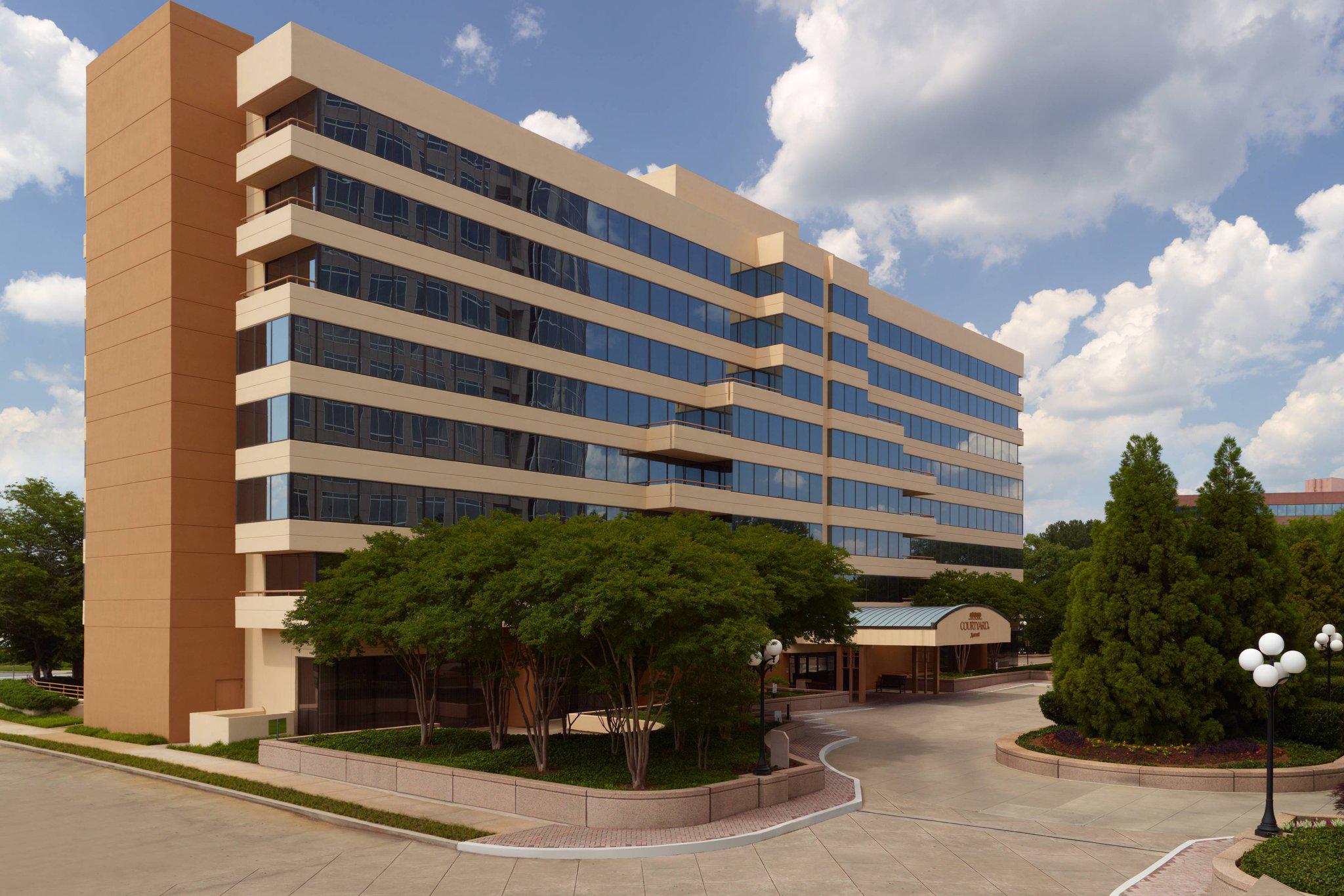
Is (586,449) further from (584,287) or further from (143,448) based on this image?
(143,448)

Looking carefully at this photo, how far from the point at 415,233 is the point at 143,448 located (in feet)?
42.5

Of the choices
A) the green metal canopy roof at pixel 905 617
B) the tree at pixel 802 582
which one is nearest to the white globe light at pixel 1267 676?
the tree at pixel 802 582

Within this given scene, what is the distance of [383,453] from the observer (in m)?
37.5

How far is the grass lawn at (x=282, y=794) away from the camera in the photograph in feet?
67.5

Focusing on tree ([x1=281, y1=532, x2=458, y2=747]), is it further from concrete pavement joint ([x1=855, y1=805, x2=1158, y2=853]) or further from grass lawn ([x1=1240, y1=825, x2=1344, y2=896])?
grass lawn ([x1=1240, y1=825, x2=1344, y2=896])

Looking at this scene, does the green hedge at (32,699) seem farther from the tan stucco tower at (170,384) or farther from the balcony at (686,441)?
the balcony at (686,441)

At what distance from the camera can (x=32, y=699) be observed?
46.9 meters

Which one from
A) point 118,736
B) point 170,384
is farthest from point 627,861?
point 118,736

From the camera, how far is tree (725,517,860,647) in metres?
33.3

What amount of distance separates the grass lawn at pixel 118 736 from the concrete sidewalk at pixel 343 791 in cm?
29

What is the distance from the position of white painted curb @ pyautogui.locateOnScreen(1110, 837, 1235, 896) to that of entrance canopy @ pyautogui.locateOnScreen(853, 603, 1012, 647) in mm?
25311

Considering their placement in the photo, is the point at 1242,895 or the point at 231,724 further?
the point at 231,724

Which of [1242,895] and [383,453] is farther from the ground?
[383,453]

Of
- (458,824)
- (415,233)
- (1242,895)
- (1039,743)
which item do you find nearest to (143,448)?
→ (415,233)
